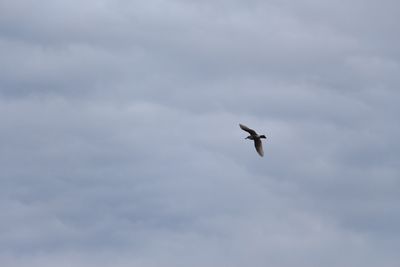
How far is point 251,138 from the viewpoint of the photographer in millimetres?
191750
